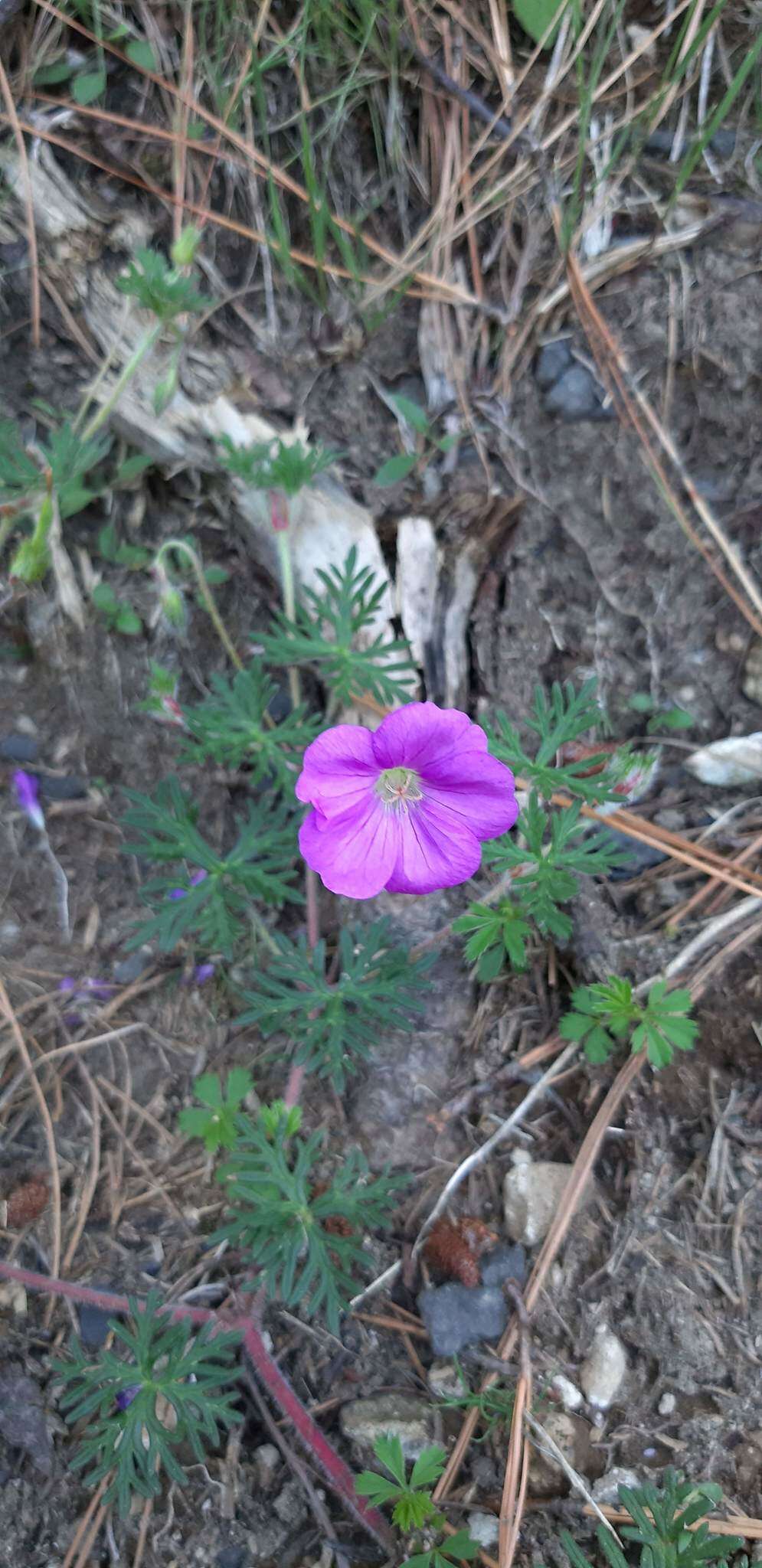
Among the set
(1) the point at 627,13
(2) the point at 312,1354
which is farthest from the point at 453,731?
(1) the point at 627,13

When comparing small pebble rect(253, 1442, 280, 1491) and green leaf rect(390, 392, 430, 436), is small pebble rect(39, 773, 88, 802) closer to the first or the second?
green leaf rect(390, 392, 430, 436)

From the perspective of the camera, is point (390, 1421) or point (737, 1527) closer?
point (737, 1527)

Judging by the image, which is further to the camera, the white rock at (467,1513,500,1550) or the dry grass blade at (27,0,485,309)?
the dry grass blade at (27,0,485,309)

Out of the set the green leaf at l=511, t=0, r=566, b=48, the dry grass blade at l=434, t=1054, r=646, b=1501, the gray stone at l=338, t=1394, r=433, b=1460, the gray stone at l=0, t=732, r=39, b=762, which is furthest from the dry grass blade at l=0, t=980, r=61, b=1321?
the green leaf at l=511, t=0, r=566, b=48

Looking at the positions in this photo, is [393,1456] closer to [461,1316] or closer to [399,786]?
[461,1316]

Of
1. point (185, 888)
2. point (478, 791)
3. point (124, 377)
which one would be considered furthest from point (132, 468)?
point (478, 791)

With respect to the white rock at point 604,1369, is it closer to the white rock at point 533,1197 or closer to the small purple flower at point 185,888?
the white rock at point 533,1197
